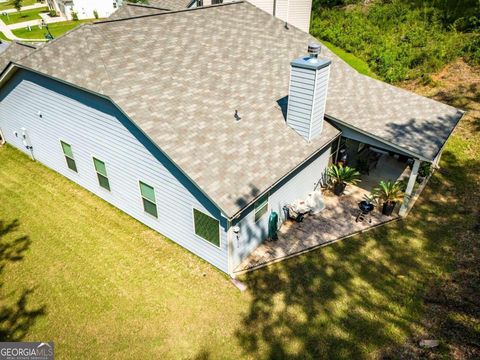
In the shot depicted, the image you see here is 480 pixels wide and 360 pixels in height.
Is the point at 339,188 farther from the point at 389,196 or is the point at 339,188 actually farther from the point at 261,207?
the point at 261,207

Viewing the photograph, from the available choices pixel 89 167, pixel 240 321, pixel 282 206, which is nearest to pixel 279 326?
pixel 240 321

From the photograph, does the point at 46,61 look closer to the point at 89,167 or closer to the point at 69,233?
the point at 89,167

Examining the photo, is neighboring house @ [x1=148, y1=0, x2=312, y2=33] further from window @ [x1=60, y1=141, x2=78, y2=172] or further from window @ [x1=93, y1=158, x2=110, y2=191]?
window @ [x1=93, y1=158, x2=110, y2=191]

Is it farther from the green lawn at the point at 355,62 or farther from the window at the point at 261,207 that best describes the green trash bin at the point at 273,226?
the green lawn at the point at 355,62

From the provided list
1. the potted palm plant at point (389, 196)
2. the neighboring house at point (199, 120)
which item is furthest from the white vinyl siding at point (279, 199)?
the potted palm plant at point (389, 196)

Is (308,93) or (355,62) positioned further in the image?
(355,62)

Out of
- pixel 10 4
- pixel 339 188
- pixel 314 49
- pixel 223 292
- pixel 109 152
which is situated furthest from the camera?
pixel 10 4

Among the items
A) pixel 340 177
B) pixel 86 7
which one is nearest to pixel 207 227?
pixel 340 177
